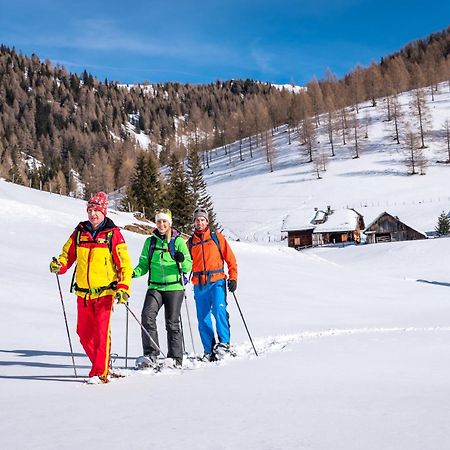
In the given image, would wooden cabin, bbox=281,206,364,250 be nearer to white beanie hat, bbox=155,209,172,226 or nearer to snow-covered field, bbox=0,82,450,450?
snow-covered field, bbox=0,82,450,450

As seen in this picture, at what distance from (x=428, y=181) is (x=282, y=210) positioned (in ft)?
71.8

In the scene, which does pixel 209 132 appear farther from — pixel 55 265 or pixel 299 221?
pixel 55 265

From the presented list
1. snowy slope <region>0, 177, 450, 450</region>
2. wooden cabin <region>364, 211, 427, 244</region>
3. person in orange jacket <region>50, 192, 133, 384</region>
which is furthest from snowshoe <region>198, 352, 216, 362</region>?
wooden cabin <region>364, 211, 427, 244</region>

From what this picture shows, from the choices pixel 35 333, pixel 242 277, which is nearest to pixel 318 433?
pixel 35 333

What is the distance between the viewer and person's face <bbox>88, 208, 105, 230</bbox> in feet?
18.5

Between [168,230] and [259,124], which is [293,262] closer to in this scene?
[168,230]

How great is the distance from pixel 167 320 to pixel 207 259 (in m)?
1.11

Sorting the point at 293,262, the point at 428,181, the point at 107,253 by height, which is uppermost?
the point at 428,181

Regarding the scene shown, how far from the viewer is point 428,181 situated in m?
72.5

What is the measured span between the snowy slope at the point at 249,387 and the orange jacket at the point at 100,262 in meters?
1.04

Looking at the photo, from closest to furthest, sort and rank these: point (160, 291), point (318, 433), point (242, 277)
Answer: point (318, 433) < point (160, 291) < point (242, 277)

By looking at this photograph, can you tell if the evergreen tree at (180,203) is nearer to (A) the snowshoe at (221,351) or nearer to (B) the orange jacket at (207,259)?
A: (B) the orange jacket at (207,259)

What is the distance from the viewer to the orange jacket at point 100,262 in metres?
5.58

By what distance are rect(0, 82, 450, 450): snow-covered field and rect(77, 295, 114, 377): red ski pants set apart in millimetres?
360
